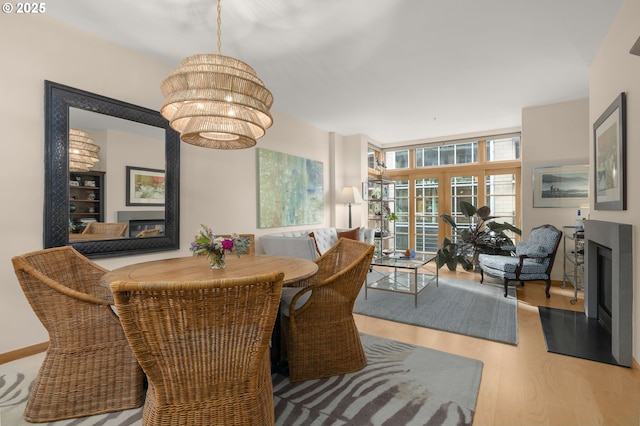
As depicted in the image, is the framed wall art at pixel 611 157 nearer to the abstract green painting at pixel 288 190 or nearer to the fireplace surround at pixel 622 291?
the fireplace surround at pixel 622 291

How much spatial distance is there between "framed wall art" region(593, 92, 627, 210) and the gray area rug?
1.33 m

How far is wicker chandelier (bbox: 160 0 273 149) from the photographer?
5.42 ft

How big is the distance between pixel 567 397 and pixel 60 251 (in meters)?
3.19

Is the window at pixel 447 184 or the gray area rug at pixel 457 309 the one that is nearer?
the gray area rug at pixel 457 309

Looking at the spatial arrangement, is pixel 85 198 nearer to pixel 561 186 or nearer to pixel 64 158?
pixel 64 158

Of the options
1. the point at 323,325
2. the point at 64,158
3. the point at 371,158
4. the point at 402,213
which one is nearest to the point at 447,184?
the point at 402,213

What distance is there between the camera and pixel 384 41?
9.15ft

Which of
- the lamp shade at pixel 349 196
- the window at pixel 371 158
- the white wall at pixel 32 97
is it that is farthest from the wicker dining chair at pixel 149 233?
the window at pixel 371 158

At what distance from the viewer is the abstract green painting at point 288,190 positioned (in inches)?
174

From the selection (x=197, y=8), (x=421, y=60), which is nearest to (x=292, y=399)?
(x=197, y=8)

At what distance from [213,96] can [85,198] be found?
172 cm

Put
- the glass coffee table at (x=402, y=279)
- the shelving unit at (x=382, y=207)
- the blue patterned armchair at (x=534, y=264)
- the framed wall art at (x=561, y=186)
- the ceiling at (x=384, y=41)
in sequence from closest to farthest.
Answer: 1. the ceiling at (x=384, y=41)
2. the glass coffee table at (x=402, y=279)
3. the blue patterned armchair at (x=534, y=264)
4. the framed wall art at (x=561, y=186)
5. the shelving unit at (x=382, y=207)

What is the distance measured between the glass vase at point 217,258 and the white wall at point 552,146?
447 cm

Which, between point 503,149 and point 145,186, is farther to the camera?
point 503,149
